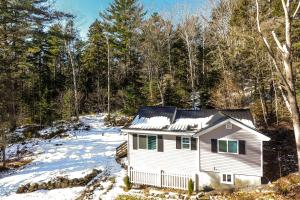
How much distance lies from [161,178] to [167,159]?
1.33 metres

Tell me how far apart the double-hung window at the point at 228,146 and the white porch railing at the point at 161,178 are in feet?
8.13

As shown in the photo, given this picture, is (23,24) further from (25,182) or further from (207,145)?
(207,145)

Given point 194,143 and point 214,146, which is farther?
point 194,143

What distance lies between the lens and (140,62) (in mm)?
42281

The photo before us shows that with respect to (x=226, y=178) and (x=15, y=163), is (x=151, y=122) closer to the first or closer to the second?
(x=226, y=178)

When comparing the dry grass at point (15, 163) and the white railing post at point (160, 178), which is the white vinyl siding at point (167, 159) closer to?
the white railing post at point (160, 178)

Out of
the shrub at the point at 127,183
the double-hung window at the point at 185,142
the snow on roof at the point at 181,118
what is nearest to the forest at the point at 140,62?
the snow on roof at the point at 181,118

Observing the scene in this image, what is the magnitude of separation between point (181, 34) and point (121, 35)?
9.54 meters

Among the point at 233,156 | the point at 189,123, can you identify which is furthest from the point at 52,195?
the point at 233,156

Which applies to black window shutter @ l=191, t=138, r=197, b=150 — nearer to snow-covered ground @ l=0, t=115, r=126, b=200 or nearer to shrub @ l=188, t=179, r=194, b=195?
shrub @ l=188, t=179, r=194, b=195

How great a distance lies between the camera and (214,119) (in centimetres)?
1806

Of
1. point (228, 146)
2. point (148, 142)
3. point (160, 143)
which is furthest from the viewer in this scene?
point (148, 142)

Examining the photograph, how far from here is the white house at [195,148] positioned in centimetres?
1625

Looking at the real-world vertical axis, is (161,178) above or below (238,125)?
below
